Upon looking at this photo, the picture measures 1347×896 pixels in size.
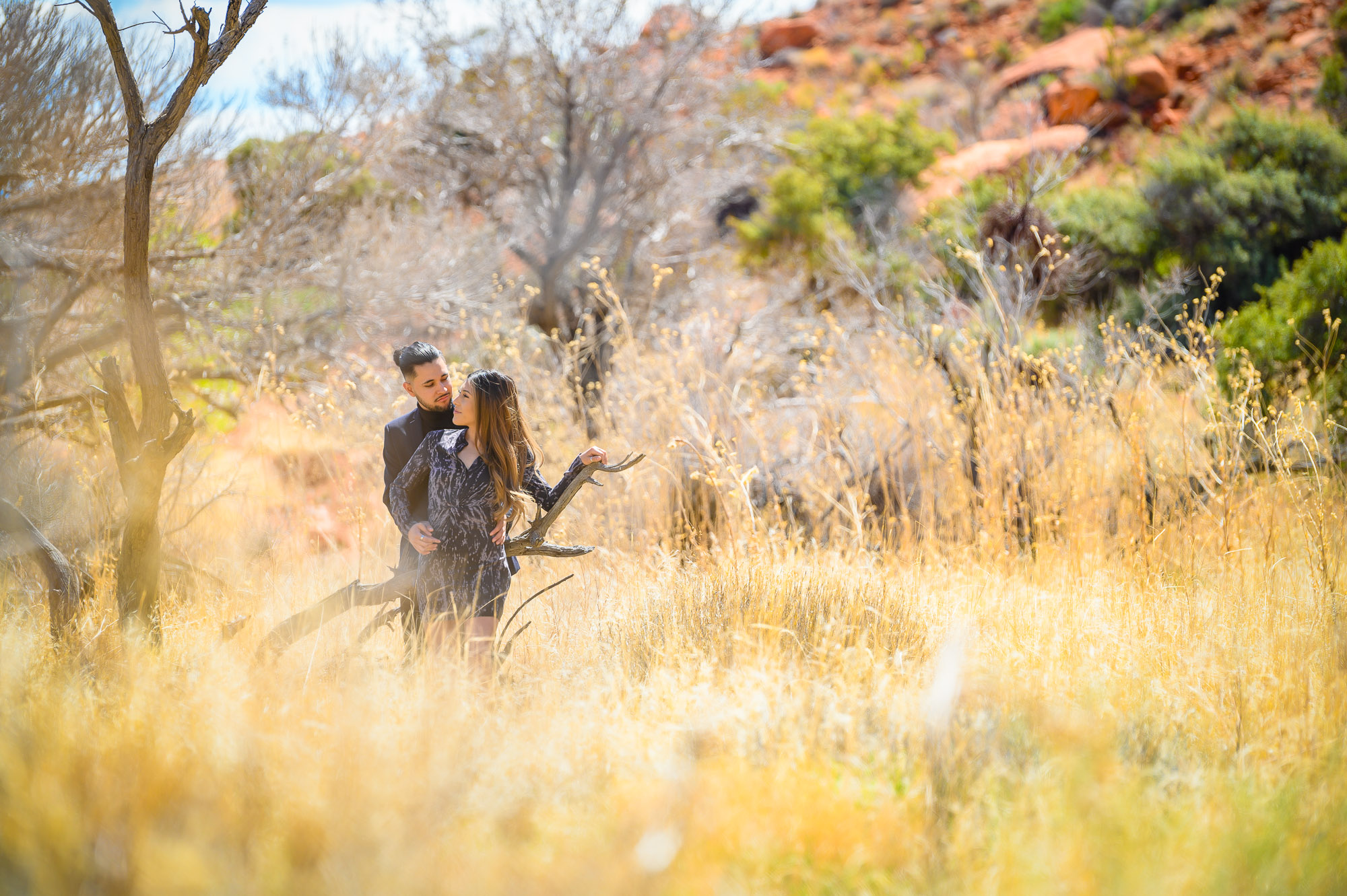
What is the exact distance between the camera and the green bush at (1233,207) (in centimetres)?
1080

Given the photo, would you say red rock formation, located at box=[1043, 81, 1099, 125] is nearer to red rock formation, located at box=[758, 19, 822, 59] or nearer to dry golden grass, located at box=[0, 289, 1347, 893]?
red rock formation, located at box=[758, 19, 822, 59]

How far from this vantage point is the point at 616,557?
4.15m

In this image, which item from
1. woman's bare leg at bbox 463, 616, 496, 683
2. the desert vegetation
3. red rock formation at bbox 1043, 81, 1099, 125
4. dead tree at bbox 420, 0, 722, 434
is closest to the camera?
the desert vegetation

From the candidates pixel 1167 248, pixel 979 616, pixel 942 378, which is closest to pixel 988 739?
pixel 979 616

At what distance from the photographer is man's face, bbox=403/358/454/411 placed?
271 centimetres

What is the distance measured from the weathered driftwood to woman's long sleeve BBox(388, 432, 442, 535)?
0.70ft

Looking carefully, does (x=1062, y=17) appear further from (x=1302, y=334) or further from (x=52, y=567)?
(x=52, y=567)

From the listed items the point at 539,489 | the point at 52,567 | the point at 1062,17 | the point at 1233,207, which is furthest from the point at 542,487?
the point at 1062,17

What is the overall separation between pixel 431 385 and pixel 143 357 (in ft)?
3.29

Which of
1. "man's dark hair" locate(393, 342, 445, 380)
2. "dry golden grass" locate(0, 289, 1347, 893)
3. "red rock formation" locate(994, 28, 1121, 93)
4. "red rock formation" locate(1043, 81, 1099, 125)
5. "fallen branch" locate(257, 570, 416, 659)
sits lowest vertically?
"dry golden grass" locate(0, 289, 1347, 893)

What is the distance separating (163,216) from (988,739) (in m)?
6.89

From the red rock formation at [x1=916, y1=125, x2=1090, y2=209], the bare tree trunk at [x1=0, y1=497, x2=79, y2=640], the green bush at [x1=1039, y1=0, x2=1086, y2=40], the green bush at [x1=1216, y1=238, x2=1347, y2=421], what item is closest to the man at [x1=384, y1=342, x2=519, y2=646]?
the bare tree trunk at [x1=0, y1=497, x2=79, y2=640]

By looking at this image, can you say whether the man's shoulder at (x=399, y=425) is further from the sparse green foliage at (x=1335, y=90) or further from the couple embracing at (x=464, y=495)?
the sparse green foliage at (x=1335, y=90)

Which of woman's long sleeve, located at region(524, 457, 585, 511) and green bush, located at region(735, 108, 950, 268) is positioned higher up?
green bush, located at region(735, 108, 950, 268)
